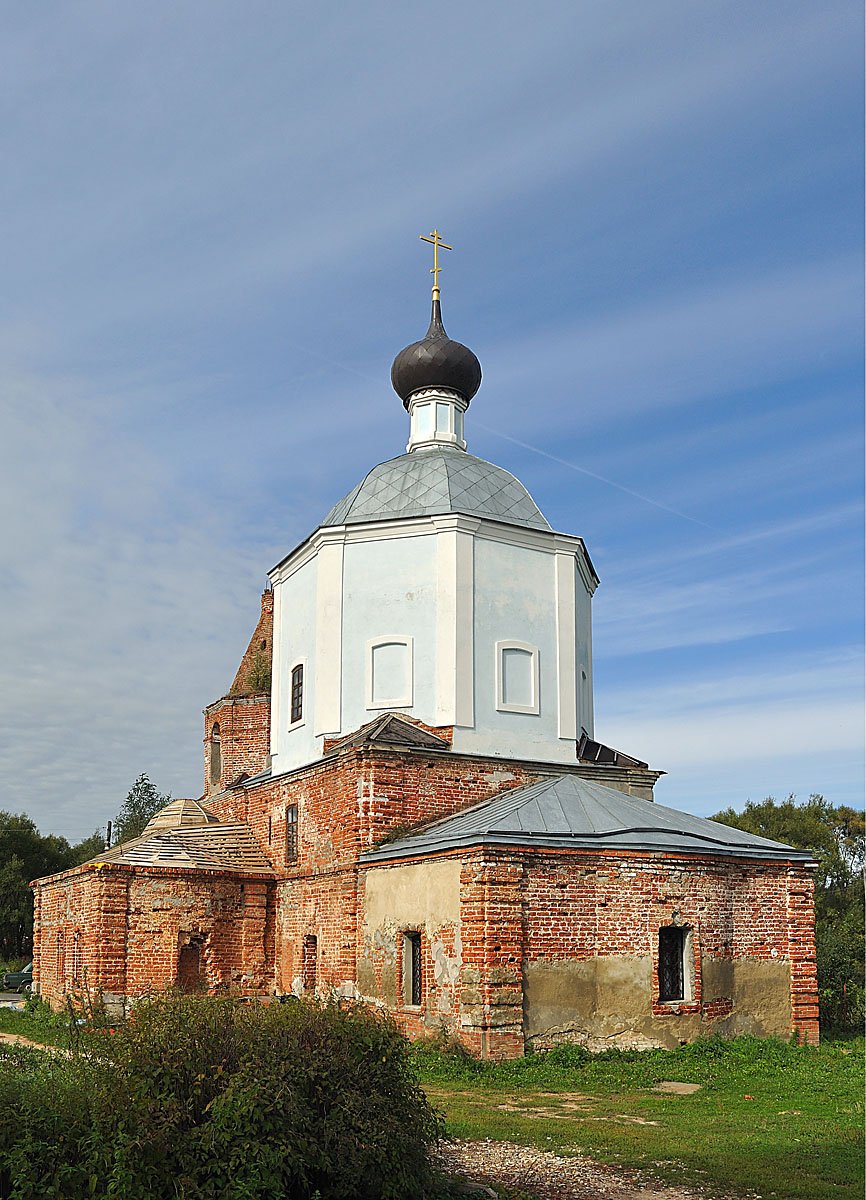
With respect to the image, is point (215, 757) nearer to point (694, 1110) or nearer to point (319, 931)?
point (319, 931)

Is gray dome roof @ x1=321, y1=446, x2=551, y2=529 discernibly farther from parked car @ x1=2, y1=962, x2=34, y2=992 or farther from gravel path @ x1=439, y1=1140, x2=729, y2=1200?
parked car @ x1=2, y1=962, x2=34, y2=992

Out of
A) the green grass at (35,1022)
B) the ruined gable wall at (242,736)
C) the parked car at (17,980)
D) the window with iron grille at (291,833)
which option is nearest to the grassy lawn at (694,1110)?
the window with iron grille at (291,833)

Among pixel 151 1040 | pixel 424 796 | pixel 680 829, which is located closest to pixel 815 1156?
pixel 151 1040

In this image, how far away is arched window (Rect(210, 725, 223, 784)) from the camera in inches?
1113

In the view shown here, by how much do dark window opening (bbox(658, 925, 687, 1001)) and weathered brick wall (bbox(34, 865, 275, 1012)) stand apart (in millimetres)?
7756

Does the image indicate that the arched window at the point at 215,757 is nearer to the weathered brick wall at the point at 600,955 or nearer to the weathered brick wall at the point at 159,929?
the weathered brick wall at the point at 159,929

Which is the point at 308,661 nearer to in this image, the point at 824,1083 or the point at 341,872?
the point at 341,872

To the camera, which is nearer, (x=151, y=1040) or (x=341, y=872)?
(x=151, y=1040)

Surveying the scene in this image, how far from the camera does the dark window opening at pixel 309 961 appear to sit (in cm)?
1750

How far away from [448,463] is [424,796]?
645 centimetres

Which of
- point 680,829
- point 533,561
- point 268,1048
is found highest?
point 533,561

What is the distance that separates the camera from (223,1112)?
5652 millimetres

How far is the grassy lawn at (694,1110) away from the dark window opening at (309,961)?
15.2ft

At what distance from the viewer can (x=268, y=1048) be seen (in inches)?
245
